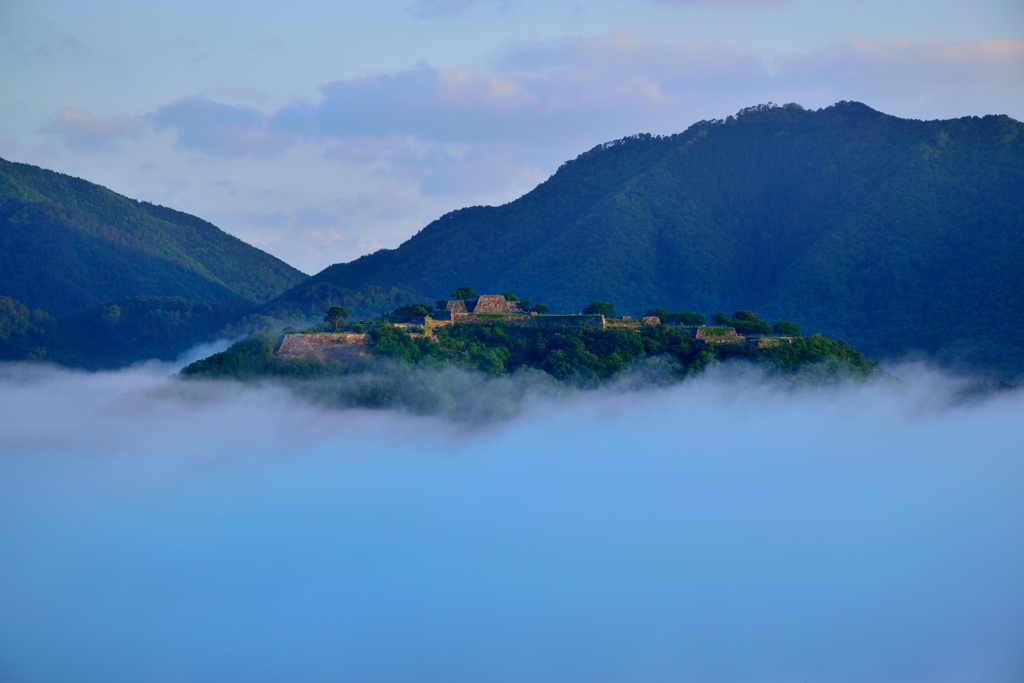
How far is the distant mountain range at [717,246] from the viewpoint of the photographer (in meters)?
98.8

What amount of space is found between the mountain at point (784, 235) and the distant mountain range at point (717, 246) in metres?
0.23

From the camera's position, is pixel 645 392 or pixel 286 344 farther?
pixel 645 392

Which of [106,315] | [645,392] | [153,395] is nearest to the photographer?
[645,392]

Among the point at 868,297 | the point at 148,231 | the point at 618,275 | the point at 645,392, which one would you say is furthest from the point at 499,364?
the point at 148,231

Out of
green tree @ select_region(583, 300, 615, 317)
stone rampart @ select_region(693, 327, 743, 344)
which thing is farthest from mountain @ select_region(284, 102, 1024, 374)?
stone rampart @ select_region(693, 327, 743, 344)

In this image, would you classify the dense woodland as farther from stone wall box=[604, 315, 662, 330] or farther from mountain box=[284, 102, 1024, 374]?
mountain box=[284, 102, 1024, 374]

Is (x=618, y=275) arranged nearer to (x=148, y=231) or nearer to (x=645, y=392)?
(x=645, y=392)

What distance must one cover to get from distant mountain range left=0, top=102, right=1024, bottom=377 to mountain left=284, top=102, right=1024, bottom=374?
0.23 m

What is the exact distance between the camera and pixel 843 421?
77.6 metres

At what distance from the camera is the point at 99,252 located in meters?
150

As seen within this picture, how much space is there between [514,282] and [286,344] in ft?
183

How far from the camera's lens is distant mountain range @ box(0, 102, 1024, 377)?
9881 cm

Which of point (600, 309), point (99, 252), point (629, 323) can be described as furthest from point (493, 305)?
point (99, 252)

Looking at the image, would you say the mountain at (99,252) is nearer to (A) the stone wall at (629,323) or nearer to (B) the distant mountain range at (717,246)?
(B) the distant mountain range at (717,246)
